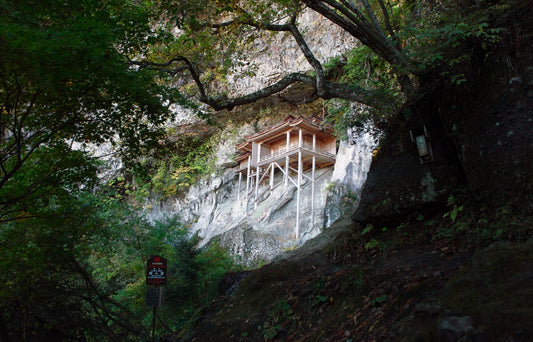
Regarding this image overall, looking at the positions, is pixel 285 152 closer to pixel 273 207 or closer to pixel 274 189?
pixel 274 189

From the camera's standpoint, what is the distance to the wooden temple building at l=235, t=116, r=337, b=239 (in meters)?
24.2

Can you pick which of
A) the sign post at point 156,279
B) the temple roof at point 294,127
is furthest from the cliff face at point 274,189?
the sign post at point 156,279

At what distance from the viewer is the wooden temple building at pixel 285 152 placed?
2422cm

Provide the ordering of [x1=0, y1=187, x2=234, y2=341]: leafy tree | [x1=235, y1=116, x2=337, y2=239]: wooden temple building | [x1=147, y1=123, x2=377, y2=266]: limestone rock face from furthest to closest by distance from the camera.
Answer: [x1=235, y1=116, x2=337, y2=239]: wooden temple building → [x1=147, y1=123, x2=377, y2=266]: limestone rock face → [x1=0, y1=187, x2=234, y2=341]: leafy tree

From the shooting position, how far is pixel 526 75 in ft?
16.5

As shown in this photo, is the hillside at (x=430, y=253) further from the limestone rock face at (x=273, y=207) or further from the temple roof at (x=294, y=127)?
the temple roof at (x=294, y=127)

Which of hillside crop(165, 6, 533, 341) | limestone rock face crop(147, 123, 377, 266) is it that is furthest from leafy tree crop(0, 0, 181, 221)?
limestone rock face crop(147, 123, 377, 266)

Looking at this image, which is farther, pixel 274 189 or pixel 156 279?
pixel 274 189

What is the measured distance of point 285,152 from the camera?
24.5 meters

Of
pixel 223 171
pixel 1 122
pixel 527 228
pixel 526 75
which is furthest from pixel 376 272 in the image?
pixel 223 171

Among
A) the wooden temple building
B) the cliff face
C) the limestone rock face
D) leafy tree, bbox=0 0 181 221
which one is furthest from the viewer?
the wooden temple building

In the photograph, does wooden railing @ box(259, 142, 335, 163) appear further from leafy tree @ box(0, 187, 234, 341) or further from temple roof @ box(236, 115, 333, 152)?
leafy tree @ box(0, 187, 234, 341)

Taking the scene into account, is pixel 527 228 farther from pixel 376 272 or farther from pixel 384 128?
pixel 384 128

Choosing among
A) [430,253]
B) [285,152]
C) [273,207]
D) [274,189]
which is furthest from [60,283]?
[274,189]
